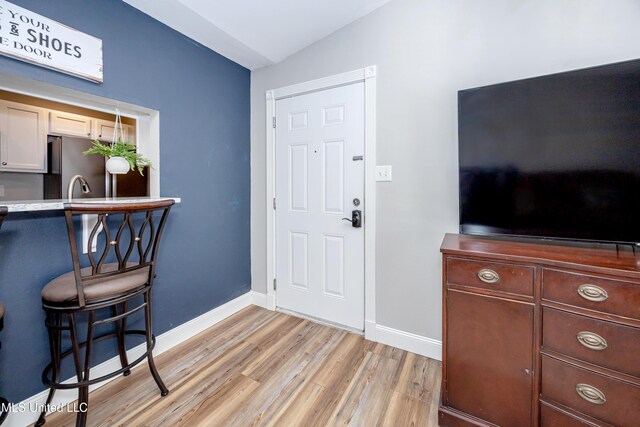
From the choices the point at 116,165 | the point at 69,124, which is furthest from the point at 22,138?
the point at 116,165

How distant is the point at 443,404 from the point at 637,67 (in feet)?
5.98

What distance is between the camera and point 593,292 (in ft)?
3.31

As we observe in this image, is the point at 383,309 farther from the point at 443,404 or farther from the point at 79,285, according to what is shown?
the point at 79,285

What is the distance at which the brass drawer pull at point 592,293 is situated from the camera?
992mm

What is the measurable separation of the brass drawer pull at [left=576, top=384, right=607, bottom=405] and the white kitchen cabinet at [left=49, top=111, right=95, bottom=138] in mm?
4451

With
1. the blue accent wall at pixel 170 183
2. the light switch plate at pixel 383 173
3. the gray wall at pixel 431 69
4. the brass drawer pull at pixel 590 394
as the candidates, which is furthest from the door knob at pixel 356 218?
the brass drawer pull at pixel 590 394

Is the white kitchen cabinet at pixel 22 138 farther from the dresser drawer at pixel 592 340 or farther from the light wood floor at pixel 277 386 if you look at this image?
the dresser drawer at pixel 592 340

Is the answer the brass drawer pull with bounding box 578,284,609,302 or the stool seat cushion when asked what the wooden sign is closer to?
the stool seat cushion

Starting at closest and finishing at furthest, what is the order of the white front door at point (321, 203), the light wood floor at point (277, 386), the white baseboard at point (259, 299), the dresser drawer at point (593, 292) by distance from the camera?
the dresser drawer at point (593, 292) < the light wood floor at point (277, 386) < the white front door at point (321, 203) < the white baseboard at point (259, 299)

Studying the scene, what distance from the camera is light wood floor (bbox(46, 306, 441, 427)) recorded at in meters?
1.42

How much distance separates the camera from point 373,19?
81.3 inches

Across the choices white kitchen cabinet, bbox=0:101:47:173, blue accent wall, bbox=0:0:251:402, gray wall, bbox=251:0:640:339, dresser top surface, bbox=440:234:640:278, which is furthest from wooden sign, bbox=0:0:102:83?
dresser top surface, bbox=440:234:640:278

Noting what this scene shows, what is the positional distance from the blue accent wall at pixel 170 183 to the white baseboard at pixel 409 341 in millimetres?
1471

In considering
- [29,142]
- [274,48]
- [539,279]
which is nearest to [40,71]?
[274,48]
